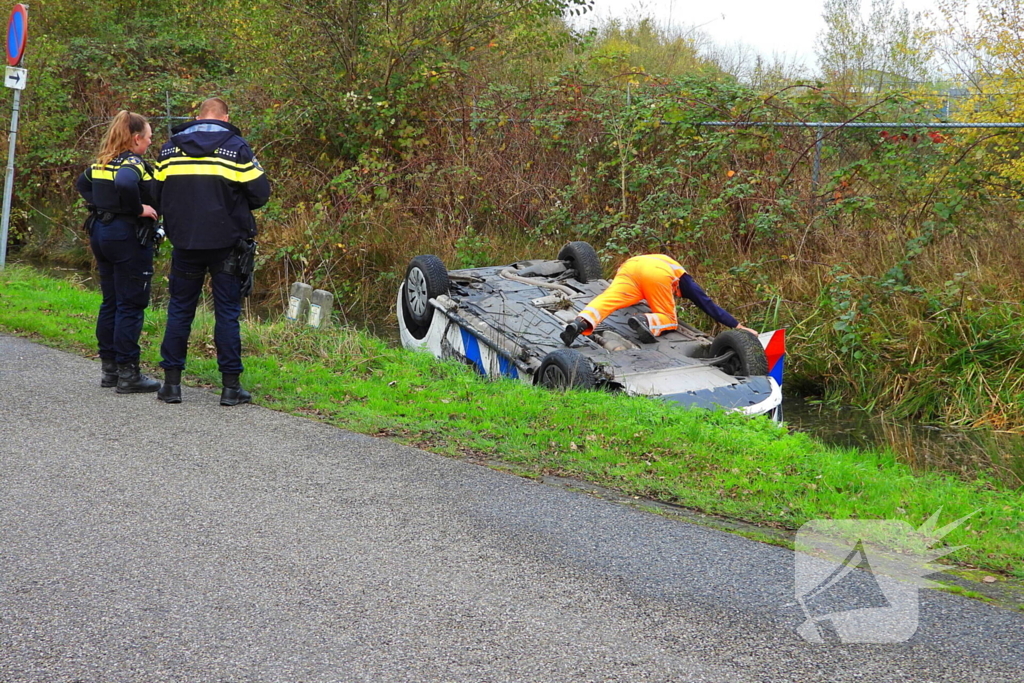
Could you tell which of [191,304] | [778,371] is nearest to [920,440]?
[778,371]

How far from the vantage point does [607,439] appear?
617 centimetres

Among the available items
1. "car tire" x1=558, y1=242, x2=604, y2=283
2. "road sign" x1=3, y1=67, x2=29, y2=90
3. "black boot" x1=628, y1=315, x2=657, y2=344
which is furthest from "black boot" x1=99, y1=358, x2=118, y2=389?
"road sign" x1=3, y1=67, x2=29, y2=90

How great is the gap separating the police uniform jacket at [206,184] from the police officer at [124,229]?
0.30 m

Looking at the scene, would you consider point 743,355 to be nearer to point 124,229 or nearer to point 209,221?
point 209,221

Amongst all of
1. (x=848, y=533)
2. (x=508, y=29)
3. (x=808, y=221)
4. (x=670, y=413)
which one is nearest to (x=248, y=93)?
(x=508, y=29)

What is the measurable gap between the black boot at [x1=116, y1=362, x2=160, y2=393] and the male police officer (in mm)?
284

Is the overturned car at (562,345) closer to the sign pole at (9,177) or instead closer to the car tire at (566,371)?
the car tire at (566,371)

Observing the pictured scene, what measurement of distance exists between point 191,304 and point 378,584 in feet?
12.5

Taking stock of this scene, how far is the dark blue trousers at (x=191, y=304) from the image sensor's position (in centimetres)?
696

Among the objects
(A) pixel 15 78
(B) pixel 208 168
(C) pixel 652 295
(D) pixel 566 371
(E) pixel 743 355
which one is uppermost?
(A) pixel 15 78

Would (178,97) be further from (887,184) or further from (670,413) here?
(670,413)

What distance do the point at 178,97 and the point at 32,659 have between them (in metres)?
A: 17.5

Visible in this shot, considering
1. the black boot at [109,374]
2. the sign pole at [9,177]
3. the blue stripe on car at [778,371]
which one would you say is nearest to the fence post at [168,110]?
the sign pole at [9,177]

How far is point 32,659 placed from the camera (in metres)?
3.32
